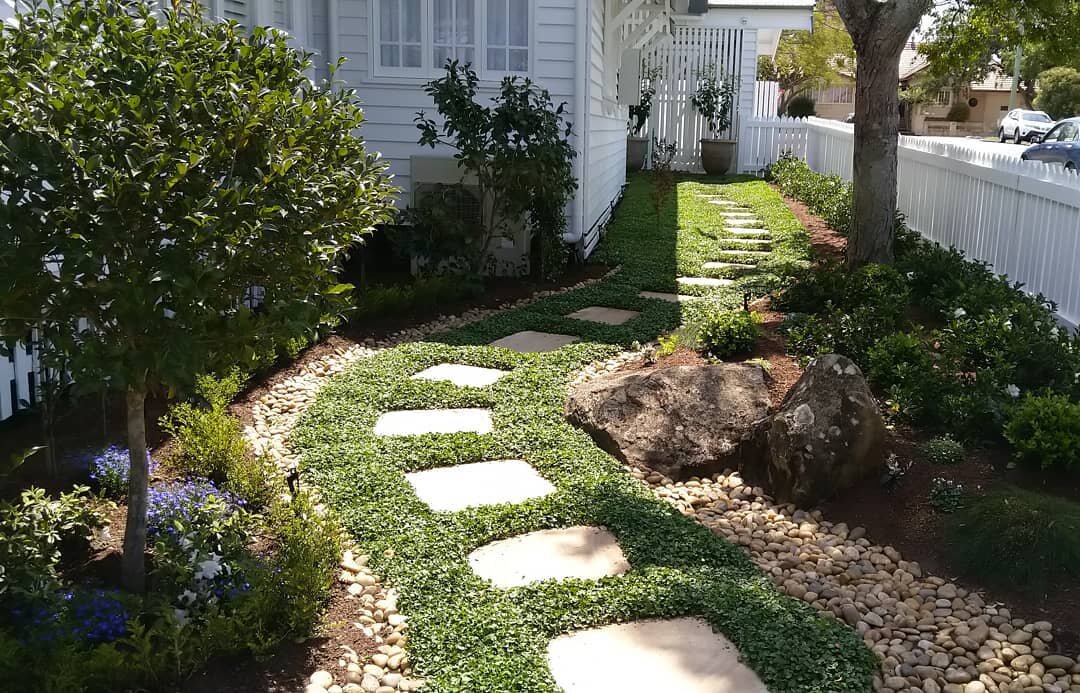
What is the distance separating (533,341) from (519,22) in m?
3.64

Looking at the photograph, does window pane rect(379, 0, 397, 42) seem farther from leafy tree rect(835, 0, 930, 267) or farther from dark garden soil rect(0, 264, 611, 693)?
leafy tree rect(835, 0, 930, 267)

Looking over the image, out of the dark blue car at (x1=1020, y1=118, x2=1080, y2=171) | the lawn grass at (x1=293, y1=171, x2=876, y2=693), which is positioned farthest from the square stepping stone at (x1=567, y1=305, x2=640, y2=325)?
the dark blue car at (x1=1020, y1=118, x2=1080, y2=171)

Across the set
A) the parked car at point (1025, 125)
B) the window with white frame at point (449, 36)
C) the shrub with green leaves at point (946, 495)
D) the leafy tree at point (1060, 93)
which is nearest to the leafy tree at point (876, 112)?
the window with white frame at point (449, 36)

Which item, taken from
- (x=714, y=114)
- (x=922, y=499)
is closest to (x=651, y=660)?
(x=922, y=499)

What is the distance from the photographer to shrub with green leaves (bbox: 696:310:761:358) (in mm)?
5789

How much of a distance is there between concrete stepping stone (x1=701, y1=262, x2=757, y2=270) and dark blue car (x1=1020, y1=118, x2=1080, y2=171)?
12.6 metres

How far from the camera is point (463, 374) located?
578 cm

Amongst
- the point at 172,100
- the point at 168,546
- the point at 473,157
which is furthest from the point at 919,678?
the point at 473,157

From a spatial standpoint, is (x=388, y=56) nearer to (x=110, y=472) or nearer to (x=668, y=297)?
(x=668, y=297)

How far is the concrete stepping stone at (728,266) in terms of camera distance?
921 centimetres

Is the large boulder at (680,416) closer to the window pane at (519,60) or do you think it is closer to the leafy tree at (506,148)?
the leafy tree at (506,148)

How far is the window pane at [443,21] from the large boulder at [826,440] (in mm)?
5777

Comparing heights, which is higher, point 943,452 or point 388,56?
point 388,56

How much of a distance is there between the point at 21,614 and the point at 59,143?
1369 mm
